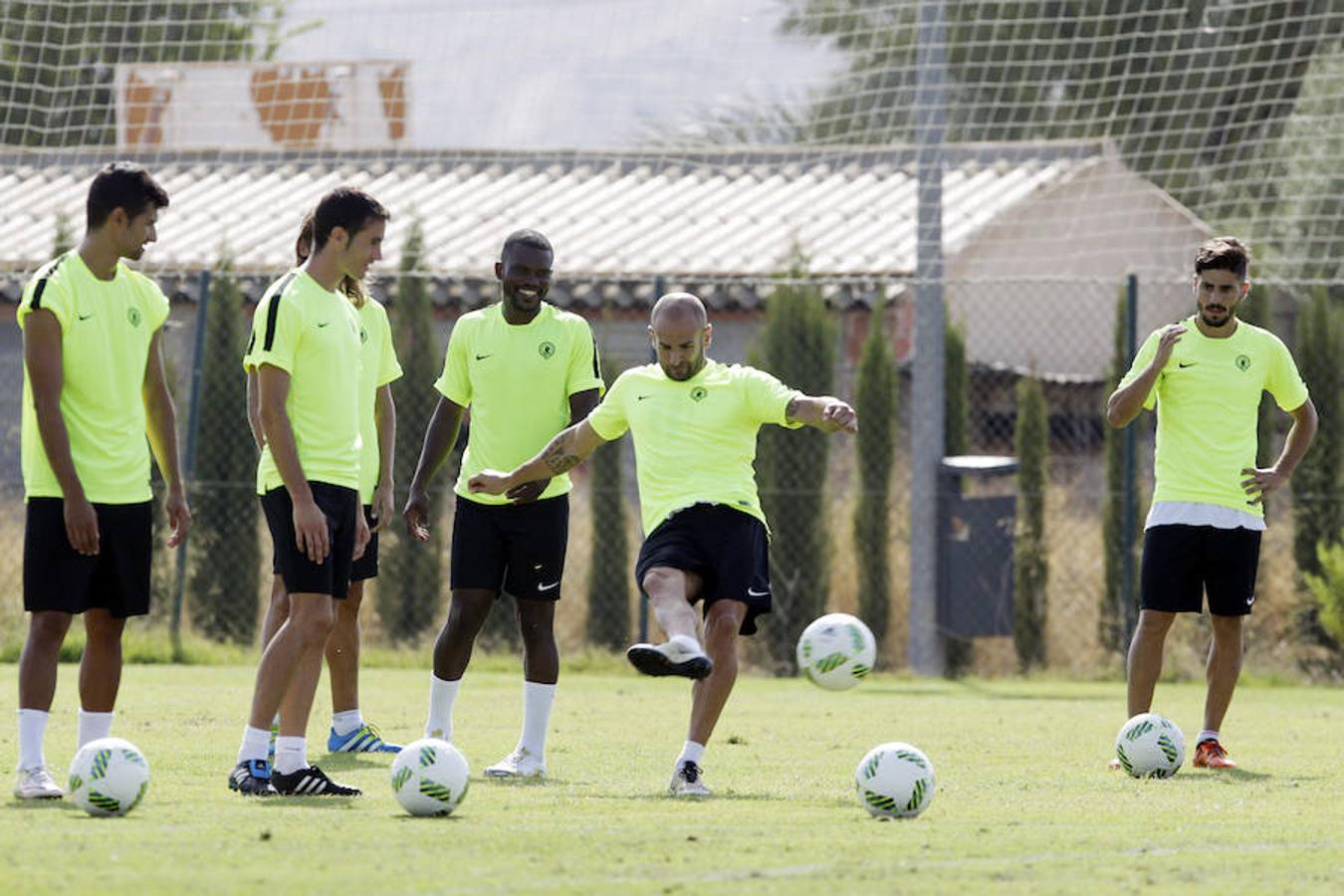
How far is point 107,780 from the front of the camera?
641 centimetres

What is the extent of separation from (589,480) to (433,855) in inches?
440

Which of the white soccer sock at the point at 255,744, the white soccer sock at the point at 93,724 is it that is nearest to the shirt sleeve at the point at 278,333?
the white soccer sock at the point at 255,744

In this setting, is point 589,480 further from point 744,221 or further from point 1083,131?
point 1083,131

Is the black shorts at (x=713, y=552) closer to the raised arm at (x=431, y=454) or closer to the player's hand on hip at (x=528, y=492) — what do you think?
the player's hand on hip at (x=528, y=492)

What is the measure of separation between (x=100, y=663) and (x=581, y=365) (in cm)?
232

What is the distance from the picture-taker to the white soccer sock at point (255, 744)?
7223 millimetres

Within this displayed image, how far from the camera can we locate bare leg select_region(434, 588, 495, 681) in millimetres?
8586

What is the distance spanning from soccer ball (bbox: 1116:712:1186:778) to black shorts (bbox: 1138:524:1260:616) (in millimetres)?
946

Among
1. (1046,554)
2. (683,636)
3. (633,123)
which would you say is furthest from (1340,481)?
(683,636)

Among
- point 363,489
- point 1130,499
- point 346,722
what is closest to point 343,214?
point 363,489

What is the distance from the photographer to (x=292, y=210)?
75.6 feet

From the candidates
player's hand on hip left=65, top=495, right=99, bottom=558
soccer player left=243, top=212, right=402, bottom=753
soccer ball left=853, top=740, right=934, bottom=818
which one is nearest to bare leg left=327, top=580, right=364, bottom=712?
soccer player left=243, top=212, right=402, bottom=753

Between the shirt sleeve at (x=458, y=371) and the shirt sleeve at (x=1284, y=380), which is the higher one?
the shirt sleeve at (x=1284, y=380)

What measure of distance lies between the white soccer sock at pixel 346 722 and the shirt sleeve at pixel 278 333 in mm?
2501
